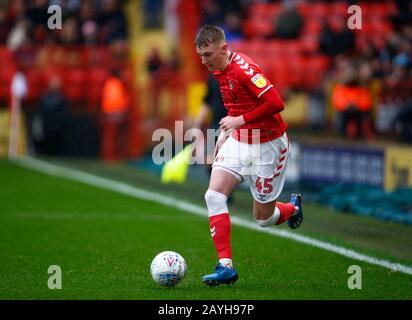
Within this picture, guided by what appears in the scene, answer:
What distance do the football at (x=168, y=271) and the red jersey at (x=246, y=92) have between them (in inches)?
50.1

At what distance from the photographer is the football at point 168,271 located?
333 inches

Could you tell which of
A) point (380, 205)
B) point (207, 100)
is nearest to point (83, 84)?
point (207, 100)

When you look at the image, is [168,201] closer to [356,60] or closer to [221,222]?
[356,60]

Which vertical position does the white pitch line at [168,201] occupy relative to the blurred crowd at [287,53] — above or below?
below

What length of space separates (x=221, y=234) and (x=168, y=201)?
7172mm

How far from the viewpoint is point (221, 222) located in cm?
869

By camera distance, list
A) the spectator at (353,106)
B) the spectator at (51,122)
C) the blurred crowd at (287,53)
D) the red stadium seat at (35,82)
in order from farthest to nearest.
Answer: the red stadium seat at (35,82) → the spectator at (51,122) → the blurred crowd at (287,53) → the spectator at (353,106)

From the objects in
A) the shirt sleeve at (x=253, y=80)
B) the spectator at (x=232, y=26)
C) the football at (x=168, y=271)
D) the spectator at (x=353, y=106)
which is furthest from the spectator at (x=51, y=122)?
the football at (x=168, y=271)

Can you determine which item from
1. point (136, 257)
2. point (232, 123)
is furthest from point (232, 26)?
point (232, 123)

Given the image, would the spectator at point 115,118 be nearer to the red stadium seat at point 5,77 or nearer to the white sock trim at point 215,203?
the red stadium seat at point 5,77

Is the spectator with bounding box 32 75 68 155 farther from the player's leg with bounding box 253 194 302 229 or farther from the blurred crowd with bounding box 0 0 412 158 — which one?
the player's leg with bounding box 253 194 302 229

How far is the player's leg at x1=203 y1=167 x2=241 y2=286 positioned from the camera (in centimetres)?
850

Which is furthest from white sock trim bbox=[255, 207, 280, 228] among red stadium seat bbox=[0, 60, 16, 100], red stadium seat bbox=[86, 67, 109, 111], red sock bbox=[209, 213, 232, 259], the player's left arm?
red stadium seat bbox=[0, 60, 16, 100]

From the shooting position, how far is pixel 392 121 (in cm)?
1962
